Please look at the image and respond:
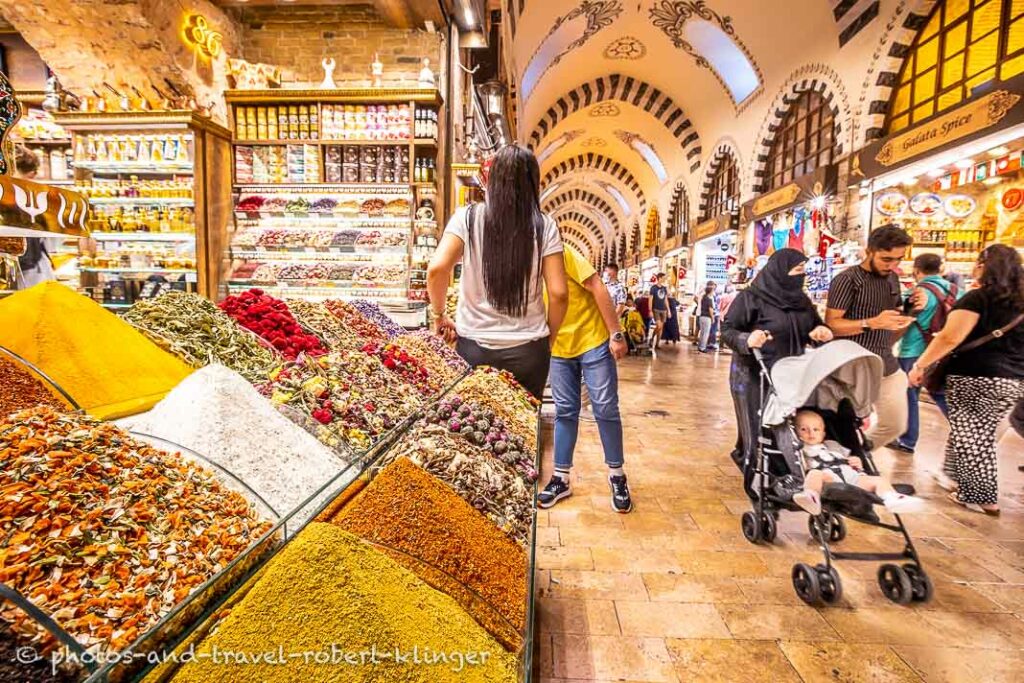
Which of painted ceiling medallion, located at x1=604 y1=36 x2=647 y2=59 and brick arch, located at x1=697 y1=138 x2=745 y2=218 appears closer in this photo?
brick arch, located at x1=697 y1=138 x2=745 y2=218

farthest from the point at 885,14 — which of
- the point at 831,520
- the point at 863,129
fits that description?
the point at 831,520

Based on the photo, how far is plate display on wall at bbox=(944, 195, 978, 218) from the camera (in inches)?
275

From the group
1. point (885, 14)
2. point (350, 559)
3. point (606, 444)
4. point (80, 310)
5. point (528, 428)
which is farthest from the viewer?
point (885, 14)

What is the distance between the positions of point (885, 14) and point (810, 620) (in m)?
8.97

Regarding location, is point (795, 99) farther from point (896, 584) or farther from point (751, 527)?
point (896, 584)

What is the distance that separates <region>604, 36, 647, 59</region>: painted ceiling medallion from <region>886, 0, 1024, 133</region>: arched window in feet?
24.8

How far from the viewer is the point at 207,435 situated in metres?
1.10

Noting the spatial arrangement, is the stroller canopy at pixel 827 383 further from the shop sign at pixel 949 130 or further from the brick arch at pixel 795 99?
the brick arch at pixel 795 99

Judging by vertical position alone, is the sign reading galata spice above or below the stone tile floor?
above

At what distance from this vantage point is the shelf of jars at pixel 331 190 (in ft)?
15.1

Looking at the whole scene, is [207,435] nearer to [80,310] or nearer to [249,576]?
[249,576]

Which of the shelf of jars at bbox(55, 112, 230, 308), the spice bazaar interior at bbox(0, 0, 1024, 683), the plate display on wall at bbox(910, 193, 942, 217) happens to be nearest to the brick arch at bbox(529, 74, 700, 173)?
the spice bazaar interior at bbox(0, 0, 1024, 683)

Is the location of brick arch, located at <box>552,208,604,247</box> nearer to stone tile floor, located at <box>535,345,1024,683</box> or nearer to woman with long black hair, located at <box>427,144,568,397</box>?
stone tile floor, located at <box>535,345,1024,683</box>

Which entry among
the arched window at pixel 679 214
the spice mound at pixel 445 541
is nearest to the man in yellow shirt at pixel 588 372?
the spice mound at pixel 445 541
